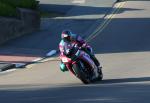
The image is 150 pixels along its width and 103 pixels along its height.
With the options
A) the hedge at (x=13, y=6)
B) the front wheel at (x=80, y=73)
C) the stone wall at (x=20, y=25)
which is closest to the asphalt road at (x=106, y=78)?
the front wheel at (x=80, y=73)

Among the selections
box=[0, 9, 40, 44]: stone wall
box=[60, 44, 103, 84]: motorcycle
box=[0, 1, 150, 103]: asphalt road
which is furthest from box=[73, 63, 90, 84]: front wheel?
box=[0, 9, 40, 44]: stone wall

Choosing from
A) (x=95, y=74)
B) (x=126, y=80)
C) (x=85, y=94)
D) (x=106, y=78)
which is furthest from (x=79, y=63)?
A: (x=85, y=94)

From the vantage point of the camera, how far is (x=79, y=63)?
67.1ft

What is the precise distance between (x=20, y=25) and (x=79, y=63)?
15.0 metres

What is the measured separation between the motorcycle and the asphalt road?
36cm

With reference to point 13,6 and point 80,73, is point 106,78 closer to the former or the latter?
point 80,73

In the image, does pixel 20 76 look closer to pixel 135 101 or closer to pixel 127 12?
pixel 135 101

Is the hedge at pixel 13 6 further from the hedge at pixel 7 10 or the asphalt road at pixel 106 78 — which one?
the asphalt road at pixel 106 78

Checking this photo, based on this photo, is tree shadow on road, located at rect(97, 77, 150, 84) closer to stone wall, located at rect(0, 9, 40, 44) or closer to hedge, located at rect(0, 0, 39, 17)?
stone wall, located at rect(0, 9, 40, 44)

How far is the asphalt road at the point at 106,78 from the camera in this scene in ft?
54.7

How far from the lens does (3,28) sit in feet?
108

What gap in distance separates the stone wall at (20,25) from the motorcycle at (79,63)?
12559mm

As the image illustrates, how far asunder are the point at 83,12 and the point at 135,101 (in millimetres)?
29115

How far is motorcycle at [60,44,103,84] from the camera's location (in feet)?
66.6
